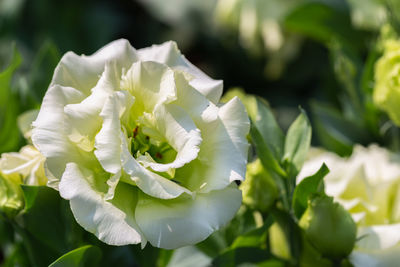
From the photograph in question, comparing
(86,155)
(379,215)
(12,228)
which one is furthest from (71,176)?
(379,215)

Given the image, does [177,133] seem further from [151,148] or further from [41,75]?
[41,75]

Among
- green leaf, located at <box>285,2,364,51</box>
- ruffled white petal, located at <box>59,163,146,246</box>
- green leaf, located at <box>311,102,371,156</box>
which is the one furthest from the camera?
green leaf, located at <box>285,2,364,51</box>

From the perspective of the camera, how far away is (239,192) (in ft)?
1.03

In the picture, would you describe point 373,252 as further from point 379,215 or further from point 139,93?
point 139,93

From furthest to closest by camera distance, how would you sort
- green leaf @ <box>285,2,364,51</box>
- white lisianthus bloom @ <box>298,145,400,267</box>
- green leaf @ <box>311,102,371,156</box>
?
green leaf @ <box>285,2,364,51</box>
green leaf @ <box>311,102,371,156</box>
white lisianthus bloom @ <box>298,145,400,267</box>

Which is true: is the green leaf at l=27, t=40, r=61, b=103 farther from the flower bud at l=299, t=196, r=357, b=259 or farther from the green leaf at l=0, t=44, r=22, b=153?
the flower bud at l=299, t=196, r=357, b=259

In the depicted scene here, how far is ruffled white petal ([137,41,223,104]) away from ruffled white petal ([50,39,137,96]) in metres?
0.01

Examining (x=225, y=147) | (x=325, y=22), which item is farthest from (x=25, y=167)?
(x=325, y=22)

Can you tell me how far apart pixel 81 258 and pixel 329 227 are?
0.49ft

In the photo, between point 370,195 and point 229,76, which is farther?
point 229,76

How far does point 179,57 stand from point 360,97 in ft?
0.80

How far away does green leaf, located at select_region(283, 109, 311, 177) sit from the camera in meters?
0.38

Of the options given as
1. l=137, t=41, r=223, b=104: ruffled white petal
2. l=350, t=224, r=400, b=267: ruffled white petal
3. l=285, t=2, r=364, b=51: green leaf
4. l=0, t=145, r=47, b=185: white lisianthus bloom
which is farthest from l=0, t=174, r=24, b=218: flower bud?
l=285, t=2, r=364, b=51: green leaf

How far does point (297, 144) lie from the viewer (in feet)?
1.29
